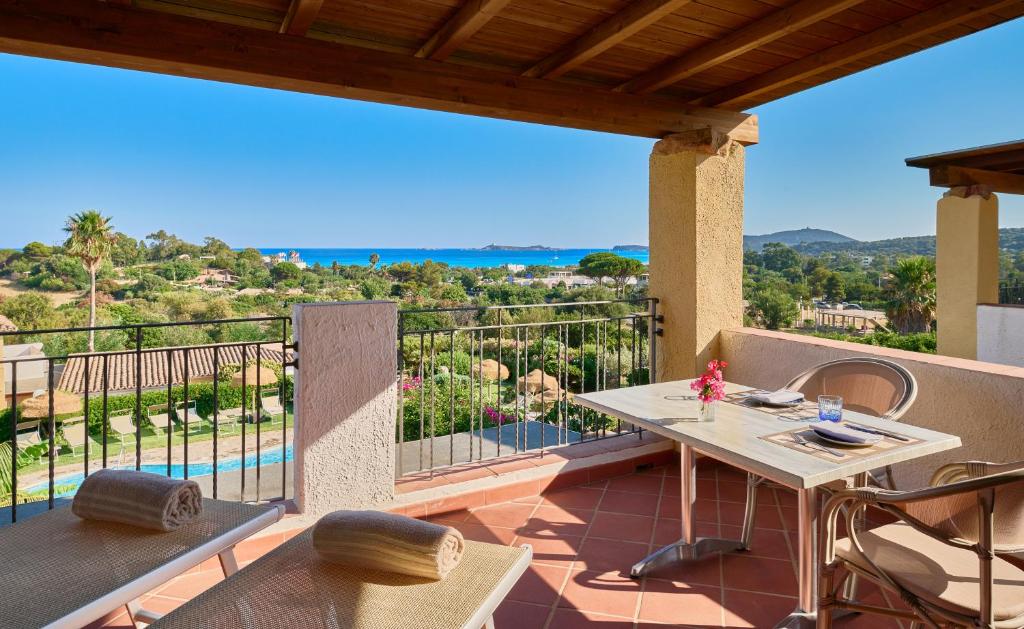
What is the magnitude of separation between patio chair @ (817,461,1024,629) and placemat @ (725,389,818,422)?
18.6 inches

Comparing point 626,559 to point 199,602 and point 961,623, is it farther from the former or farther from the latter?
point 199,602

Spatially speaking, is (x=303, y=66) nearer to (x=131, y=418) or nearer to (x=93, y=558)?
A: (x=93, y=558)

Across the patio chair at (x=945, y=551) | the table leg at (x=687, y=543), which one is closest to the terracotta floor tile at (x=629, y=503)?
the table leg at (x=687, y=543)

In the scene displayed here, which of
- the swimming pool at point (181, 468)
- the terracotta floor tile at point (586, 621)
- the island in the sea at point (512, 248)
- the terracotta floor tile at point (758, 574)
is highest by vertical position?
the island in the sea at point (512, 248)

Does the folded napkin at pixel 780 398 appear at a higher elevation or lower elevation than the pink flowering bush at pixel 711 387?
lower

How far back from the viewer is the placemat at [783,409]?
203 centimetres

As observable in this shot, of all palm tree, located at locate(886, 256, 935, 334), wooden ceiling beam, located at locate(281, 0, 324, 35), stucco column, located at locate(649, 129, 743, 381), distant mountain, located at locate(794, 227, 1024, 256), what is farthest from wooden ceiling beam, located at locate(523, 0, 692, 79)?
palm tree, located at locate(886, 256, 935, 334)

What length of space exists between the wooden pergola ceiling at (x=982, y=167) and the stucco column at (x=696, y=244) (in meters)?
3.97

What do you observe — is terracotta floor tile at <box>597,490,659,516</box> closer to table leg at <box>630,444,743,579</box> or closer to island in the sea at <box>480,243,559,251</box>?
table leg at <box>630,444,743,579</box>

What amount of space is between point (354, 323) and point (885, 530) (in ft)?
6.92

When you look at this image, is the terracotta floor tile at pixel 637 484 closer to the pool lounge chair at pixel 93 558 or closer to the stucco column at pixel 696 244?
the stucco column at pixel 696 244

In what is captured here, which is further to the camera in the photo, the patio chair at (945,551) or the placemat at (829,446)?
the placemat at (829,446)

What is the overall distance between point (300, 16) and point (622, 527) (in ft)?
8.68

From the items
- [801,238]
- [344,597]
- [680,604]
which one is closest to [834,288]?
[801,238]
